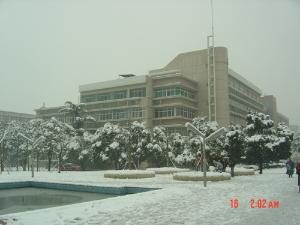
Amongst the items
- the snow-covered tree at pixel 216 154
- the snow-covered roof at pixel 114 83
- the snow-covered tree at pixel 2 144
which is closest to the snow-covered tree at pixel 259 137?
the snow-covered tree at pixel 216 154

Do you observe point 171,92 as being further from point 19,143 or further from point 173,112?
point 19,143

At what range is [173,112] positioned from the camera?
74062mm

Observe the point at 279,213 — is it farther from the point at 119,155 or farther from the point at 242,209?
the point at 119,155

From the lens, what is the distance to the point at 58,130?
184 feet

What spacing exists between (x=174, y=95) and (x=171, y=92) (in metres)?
1.14

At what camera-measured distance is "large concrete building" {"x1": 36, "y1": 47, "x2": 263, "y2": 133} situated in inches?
2948

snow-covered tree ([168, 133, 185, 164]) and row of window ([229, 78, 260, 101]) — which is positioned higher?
row of window ([229, 78, 260, 101])

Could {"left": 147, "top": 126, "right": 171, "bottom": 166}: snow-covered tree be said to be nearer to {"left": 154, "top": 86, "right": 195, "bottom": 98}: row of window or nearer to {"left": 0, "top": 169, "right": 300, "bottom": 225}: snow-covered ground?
{"left": 154, "top": 86, "right": 195, "bottom": 98}: row of window

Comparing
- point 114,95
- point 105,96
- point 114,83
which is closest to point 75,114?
point 114,95

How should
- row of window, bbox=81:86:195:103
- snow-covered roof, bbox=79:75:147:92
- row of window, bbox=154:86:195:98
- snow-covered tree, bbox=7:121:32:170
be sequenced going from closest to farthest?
snow-covered tree, bbox=7:121:32:170 → row of window, bbox=154:86:195:98 → row of window, bbox=81:86:195:103 → snow-covered roof, bbox=79:75:147:92

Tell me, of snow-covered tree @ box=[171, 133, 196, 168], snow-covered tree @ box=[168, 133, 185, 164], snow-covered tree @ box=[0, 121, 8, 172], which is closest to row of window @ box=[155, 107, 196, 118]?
snow-covered tree @ box=[171, 133, 196, 168]

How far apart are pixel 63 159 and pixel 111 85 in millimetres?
28675

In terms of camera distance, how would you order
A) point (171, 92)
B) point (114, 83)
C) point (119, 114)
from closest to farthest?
point (171, 92)
point (119, 114)
point (114, 83)

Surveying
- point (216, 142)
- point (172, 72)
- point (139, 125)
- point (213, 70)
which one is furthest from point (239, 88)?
point (216, 142)
